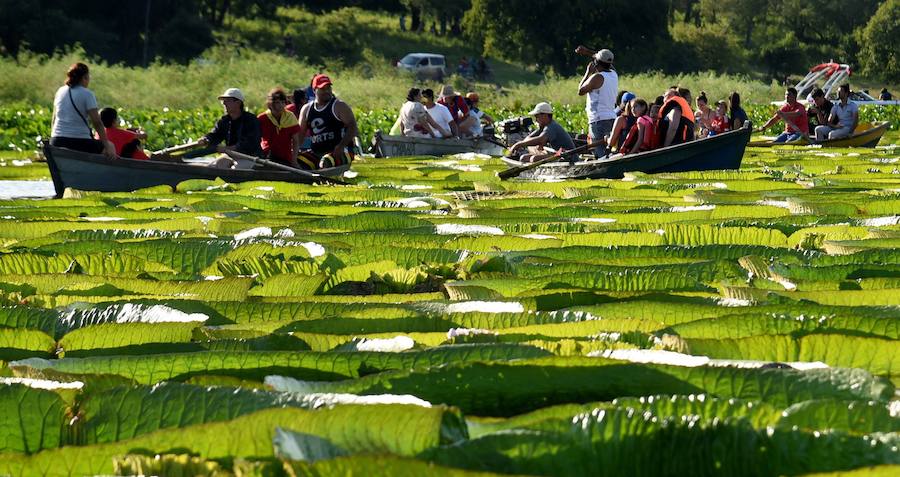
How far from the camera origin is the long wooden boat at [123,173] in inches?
427

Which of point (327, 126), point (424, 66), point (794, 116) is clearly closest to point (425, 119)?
point (327, 126)

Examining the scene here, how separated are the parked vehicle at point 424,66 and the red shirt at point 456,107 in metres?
31.4

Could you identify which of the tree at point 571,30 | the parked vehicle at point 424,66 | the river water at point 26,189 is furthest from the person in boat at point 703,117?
the tree at point 571,30

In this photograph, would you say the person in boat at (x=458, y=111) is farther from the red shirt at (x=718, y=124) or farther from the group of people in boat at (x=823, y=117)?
the group of people in boat at (x=823, y=117)

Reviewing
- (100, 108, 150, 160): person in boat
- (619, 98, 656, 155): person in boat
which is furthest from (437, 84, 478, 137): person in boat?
(100, 108, 150, 160): person in boat

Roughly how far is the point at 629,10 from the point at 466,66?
11.2 metres

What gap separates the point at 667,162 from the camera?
A: 496 inches

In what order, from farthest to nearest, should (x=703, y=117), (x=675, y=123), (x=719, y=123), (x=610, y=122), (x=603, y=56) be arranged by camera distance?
(x=703, y=117) → (x=719, y=123) → (x=610, y=122) → (x=603, y=56) → (x=675, y=123)

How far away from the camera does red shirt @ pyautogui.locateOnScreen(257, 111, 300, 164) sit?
1230 centimetres

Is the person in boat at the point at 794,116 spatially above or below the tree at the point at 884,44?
above

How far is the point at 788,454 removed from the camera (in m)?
1.87

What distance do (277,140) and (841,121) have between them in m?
13.1

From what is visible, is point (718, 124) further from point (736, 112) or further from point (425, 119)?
point (425, 119)

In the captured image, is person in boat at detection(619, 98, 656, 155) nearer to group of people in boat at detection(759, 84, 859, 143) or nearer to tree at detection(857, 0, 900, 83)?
group of people in boat at detection(759, 84, 859, 143)
